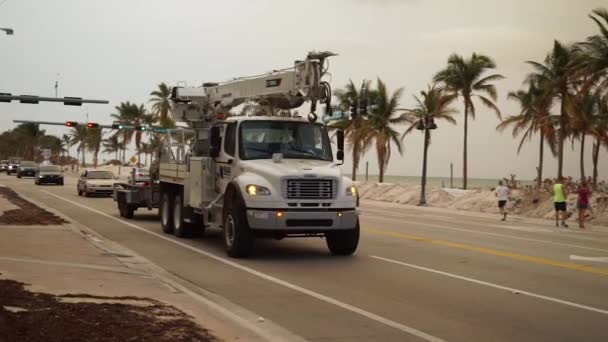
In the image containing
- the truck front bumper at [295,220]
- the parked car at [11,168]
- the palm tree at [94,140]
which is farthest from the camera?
the palm tree at [94,140]

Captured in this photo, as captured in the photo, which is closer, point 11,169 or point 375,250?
point 375,250

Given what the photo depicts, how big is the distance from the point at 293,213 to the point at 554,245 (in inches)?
329

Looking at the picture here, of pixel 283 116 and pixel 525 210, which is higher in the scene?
pixel 283 116

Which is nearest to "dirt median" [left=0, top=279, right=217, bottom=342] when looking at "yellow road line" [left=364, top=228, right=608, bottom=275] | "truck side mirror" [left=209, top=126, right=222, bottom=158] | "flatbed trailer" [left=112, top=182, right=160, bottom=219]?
"truck side mirror" [left=209, top=126, right=222, bottom=158]

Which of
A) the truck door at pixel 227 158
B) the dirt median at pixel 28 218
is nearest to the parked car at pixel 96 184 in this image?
the dirt median at pixel 28 218

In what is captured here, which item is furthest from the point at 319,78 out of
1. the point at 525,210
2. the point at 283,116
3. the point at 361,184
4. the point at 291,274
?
the point at 361,184

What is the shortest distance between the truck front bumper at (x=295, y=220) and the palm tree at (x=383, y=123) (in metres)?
44.5

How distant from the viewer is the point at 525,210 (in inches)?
1416

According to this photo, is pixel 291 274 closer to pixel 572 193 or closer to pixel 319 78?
pixel 319 78

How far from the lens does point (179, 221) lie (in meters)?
18.0

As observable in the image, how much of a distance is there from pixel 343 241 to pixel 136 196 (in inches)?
402

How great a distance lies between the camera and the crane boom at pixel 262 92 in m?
15.1

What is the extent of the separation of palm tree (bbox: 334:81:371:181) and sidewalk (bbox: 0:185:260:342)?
150ft

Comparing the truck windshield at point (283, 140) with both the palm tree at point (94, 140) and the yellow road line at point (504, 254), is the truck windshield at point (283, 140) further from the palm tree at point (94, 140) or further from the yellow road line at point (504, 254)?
the palm tree at point (94, 140)
